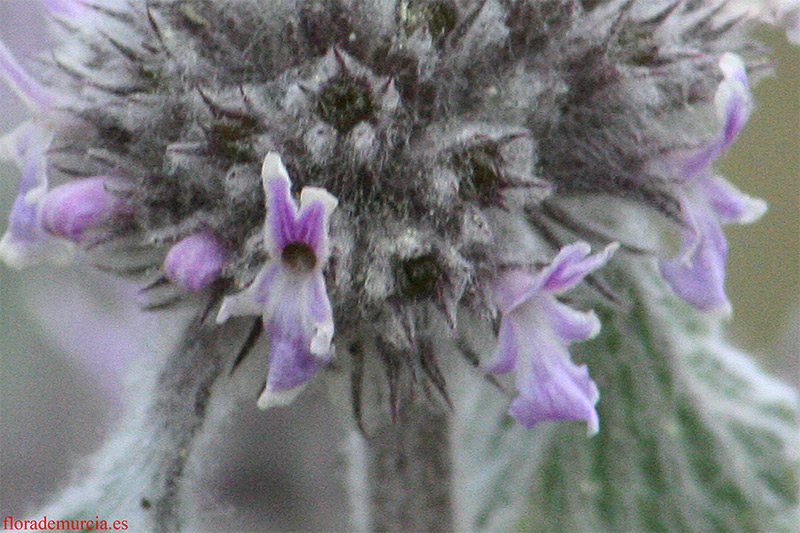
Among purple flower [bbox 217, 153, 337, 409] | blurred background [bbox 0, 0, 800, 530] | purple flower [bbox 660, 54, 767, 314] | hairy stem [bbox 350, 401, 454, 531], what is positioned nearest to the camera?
purple flower [bbox 217, 153, 337, 409]

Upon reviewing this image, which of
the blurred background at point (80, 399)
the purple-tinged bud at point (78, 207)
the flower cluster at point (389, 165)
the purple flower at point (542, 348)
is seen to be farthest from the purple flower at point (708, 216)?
the blurred background at point (80, 399)

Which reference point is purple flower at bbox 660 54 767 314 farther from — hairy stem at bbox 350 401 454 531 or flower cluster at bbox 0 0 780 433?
hairy stem at bbox 350 401 454 531

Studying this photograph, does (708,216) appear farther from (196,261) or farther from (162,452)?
(162,452)

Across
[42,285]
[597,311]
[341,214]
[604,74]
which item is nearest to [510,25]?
[604,74]

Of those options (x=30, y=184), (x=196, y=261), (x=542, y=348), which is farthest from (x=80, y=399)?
(x=542, y=348)

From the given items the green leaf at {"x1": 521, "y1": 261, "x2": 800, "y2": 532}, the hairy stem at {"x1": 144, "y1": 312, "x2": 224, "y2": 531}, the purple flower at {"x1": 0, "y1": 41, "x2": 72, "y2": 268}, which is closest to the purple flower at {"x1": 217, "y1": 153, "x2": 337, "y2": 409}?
the hairy stem at {"x1": 144, "y1": 312, "x2": 224, "y2": 531}

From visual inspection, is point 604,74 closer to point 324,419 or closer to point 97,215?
point 97,215
